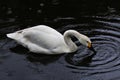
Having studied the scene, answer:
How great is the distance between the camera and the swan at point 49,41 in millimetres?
12453

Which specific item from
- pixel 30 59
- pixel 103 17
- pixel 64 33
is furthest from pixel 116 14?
pixel 30 59

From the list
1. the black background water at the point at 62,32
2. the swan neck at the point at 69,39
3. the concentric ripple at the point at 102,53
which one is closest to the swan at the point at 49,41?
the swan neck at the point at 69,39

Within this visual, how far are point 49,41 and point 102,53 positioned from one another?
153cm

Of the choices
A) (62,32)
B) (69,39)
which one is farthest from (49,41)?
(62,32)

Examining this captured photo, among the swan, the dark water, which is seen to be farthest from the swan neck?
the dark water

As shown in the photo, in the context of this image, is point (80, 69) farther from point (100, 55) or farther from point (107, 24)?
point (107, 24)

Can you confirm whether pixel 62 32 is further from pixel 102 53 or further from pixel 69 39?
pixel 102 53

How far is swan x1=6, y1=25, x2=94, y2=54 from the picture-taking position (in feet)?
40.9

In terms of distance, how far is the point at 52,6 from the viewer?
630 inches

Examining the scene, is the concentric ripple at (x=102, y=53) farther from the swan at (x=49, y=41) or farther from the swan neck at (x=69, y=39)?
the swan at (x=49, y=41)

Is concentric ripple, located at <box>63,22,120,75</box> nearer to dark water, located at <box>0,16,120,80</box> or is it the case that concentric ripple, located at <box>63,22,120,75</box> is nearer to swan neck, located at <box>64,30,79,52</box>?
dark water, located at <box>0,16,120,80</box>

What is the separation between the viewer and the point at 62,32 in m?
13.6

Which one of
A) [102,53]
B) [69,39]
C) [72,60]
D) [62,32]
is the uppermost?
[69,39]

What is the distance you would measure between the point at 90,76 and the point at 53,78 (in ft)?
3.01
